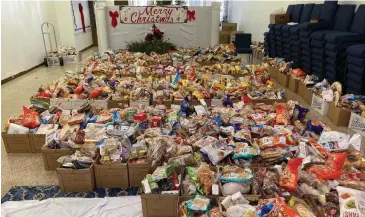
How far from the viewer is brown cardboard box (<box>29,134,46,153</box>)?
2.53 meters

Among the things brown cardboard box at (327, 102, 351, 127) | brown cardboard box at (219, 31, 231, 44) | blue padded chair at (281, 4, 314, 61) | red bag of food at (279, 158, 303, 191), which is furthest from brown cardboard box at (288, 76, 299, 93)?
brown cardboard box at (219, 31, 231, 44)

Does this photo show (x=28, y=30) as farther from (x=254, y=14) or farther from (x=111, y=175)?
(x=254, y=14)

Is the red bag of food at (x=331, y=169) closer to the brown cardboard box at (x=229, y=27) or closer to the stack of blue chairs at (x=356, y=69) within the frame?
the stack of blue chairs at (x=356, y=69)

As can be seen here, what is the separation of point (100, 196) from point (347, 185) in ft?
5.36

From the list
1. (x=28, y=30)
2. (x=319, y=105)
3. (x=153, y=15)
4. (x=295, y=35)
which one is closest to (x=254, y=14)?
(x=153, y=15)

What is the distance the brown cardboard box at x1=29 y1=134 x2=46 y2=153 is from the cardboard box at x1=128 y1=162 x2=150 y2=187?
1024 mm

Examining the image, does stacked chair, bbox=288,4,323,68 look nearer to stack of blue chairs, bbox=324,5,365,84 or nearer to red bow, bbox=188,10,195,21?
stack of blue chairs, bbox=324,5,365,84

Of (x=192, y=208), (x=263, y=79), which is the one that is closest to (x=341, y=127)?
(x=263, y=79)

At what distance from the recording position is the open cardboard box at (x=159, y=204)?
1.67m

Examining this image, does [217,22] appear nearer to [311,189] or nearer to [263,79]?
[263,79]

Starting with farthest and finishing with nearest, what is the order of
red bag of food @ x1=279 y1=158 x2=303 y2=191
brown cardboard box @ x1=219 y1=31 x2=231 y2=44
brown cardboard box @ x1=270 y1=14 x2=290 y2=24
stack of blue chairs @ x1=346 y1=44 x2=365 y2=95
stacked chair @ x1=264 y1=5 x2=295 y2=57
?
brown cardboard box @ x1=219 y1=31 x2=231 y2=44, stacked chair @ x1=264 y1=5 x2=295 y2=57, brown cardboard box @ x1=270 y1=14 x2=290 y2=24, stack of blue chairs @ x1=346 y1=44 x2=365 y2=95, red bag of food @ x1=279 y1=158 x2=303 y2=191

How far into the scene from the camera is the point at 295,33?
4863 millimetres

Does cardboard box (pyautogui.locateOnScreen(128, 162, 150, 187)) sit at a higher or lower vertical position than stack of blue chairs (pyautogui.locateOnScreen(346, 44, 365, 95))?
lower

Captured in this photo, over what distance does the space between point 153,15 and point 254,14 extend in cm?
332
